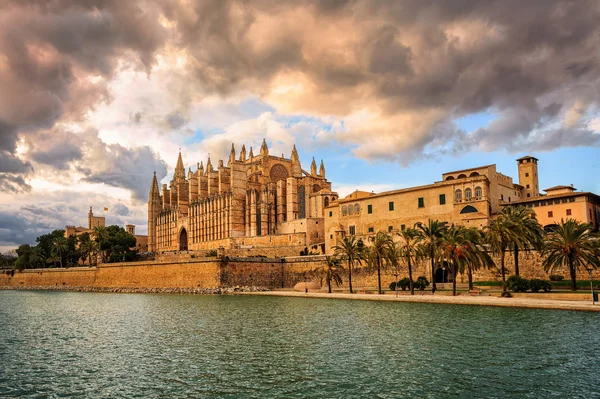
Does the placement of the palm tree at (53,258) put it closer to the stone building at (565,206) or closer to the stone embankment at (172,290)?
the stone embankment at (172,290)

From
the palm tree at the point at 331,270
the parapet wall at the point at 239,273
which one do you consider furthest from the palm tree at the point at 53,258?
the palm tree at the point at 331,270

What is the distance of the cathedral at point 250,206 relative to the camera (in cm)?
7362

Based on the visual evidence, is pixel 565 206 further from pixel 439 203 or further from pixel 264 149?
pixel 264 149

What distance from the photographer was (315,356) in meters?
18.3

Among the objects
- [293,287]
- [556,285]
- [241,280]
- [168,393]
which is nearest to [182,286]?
[241,280]

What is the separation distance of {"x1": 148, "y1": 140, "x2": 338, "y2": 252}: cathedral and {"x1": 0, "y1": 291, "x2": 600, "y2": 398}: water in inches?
1498

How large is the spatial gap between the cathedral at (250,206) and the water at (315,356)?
125 feet

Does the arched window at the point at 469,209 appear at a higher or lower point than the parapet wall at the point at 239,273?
higher

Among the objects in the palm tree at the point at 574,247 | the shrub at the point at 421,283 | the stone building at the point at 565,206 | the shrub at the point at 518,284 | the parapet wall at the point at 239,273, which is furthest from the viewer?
the stone building at the point at 565,206

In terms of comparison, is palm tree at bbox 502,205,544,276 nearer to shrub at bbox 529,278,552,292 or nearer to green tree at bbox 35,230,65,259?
shrub at bbox 529,278,552,292

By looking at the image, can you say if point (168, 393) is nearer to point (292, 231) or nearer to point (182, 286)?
point (182, 286)

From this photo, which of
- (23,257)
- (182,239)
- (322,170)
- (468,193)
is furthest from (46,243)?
(468,193)

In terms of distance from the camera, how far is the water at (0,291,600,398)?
14055mm

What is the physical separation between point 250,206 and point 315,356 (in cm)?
6567
